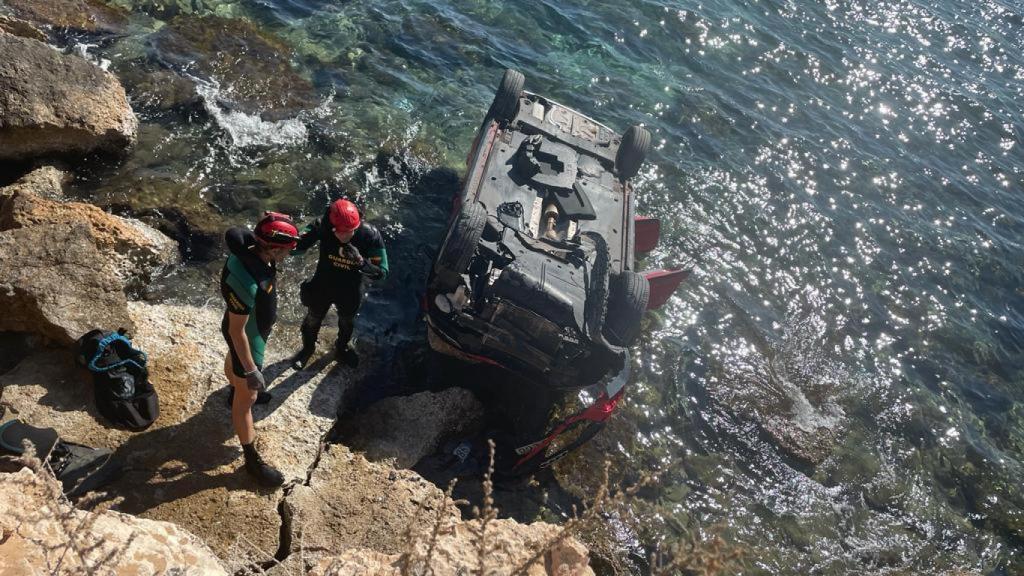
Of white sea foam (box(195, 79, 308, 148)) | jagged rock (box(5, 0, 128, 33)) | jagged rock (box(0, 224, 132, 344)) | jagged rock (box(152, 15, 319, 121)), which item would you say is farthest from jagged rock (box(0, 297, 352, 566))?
jagged rock (box(5, 0, 128, 33))

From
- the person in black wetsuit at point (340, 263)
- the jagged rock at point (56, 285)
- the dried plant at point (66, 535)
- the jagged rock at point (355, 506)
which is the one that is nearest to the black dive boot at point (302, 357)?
A: the person in black wetsuit at point (340, 263)

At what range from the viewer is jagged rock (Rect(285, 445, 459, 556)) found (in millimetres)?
4906

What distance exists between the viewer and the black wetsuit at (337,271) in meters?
5.52

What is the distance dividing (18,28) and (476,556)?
965cm

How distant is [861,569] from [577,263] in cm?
→ 476

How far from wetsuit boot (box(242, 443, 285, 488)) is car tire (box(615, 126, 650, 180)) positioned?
19.5ft

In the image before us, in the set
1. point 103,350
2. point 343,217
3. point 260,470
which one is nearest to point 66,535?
point 260,470

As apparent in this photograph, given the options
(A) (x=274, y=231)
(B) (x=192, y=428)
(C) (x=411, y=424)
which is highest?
(A) (x=274, y=231)

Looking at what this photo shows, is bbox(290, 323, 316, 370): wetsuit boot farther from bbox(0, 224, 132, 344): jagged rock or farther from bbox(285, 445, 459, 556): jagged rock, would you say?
bbox(0, 224, 132, 344): jagged rock

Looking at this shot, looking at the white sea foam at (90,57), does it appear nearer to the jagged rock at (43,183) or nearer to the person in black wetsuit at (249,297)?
the jagged rock at (43,183)

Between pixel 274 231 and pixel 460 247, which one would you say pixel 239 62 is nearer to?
pixel 460 247

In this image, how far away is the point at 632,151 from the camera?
8.86 metres

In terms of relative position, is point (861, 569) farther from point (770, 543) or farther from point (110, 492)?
point (110, 492)

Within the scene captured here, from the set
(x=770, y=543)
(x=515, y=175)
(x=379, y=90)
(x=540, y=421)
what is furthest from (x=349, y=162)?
(x=770, y=543)
